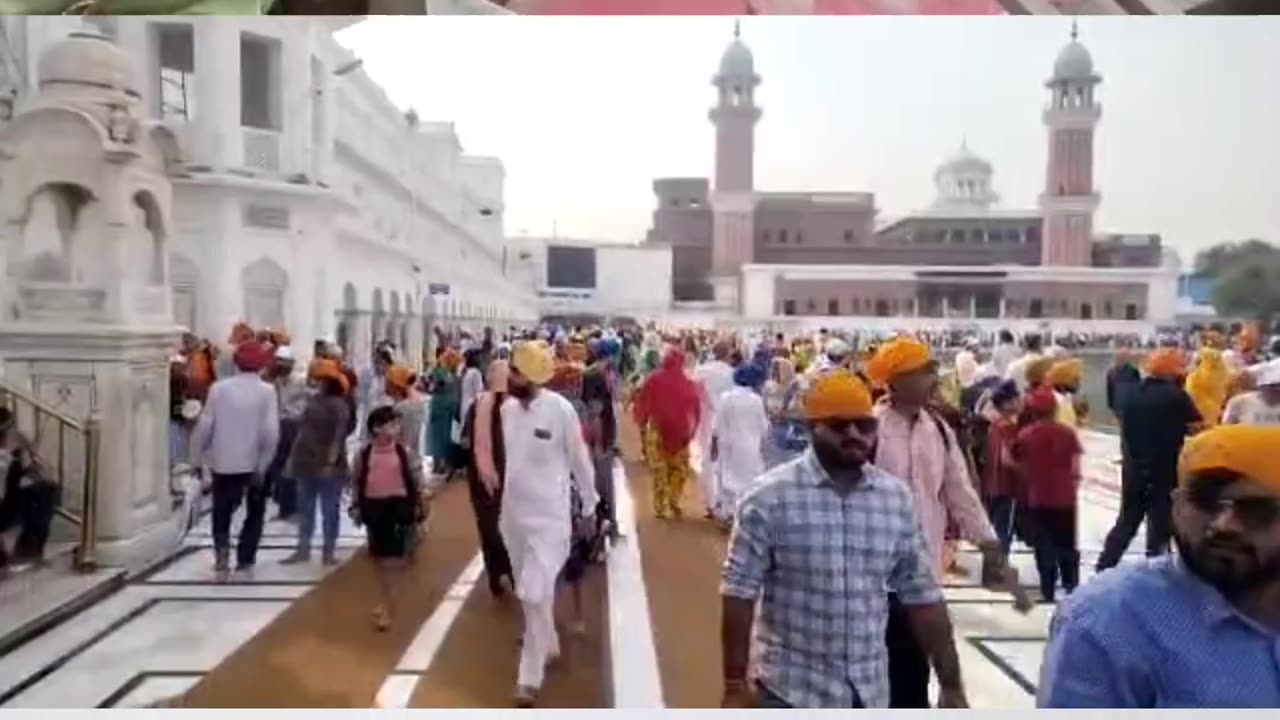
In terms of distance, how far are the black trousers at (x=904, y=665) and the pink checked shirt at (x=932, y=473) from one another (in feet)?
0.45

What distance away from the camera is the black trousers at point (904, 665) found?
5.17 ft

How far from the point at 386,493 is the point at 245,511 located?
22 centimetres

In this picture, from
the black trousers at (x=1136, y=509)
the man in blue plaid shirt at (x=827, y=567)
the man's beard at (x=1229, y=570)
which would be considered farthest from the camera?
the black trousers at (x=1136, y=509)

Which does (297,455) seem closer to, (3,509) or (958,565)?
(3,509)

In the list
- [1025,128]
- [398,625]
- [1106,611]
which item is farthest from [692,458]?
[1106,611]

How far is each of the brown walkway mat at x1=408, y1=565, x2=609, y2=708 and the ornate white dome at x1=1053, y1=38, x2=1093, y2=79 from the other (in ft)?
3.65

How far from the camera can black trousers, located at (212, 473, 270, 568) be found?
1.87 m

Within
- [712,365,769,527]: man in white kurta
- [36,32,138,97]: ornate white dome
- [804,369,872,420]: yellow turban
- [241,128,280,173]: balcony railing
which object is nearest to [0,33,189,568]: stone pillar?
[36,32,138,97]: ornate white dome

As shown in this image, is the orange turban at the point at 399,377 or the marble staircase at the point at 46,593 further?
the orange turban at the point at 399,377

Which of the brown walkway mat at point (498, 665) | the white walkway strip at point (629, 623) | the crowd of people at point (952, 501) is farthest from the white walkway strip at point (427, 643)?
the crowd of people at point (952, 501)

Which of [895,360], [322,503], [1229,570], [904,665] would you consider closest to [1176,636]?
[1229,570]

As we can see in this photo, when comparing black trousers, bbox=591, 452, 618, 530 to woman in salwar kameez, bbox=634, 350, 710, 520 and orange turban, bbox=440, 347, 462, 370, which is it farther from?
orange turban, bbox=440, 347, 462, 370

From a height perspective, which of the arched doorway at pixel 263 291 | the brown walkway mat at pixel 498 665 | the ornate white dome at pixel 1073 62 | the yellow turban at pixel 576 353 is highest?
the ornate white dome at pixel 1073 62

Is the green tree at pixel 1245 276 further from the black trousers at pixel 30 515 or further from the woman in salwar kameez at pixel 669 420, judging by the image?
the black trousers at pixel 30 515
